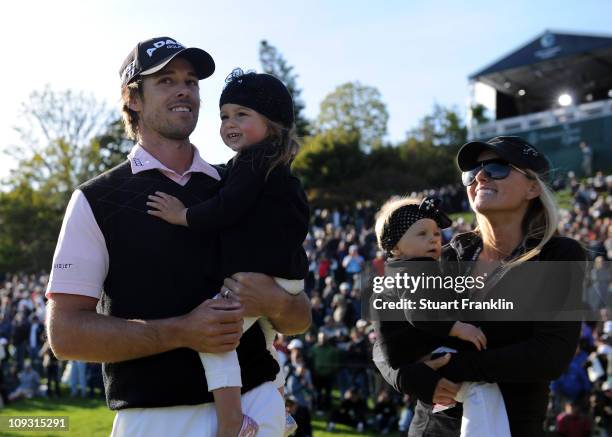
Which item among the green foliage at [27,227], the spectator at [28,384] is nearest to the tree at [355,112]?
the green foliage at [27,227]

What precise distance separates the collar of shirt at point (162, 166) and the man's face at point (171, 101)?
0.36ft

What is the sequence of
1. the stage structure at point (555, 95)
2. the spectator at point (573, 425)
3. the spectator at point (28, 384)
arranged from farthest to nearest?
1. the stage structure at point (555, 95)
2. the spectator at point (28, 384)
3. the spectator at point (573, 425)

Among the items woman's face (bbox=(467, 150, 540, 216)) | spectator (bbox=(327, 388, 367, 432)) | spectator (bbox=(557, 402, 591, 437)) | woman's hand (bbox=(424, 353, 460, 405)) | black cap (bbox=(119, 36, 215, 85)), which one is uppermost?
black cap (bbox=(119, 36, 215, 85))

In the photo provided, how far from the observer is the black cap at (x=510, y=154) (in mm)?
3227

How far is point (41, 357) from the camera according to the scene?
19.6 meters

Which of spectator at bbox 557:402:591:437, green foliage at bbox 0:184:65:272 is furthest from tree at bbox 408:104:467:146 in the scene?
spectator at bbox 557:402:591:437

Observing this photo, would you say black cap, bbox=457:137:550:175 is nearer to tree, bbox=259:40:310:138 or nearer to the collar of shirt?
the collar of shirt

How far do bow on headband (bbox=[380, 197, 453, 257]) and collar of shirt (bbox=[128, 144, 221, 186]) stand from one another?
2.50 feet

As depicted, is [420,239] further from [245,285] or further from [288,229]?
[245,285]

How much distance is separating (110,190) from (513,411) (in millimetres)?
1758

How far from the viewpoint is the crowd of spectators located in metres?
11.2

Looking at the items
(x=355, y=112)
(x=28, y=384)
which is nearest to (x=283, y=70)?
(x=355, y=112)

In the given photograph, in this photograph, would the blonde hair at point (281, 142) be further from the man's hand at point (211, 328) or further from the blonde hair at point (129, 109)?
the man's hand at point (211, 328)

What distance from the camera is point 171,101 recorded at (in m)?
3.16
